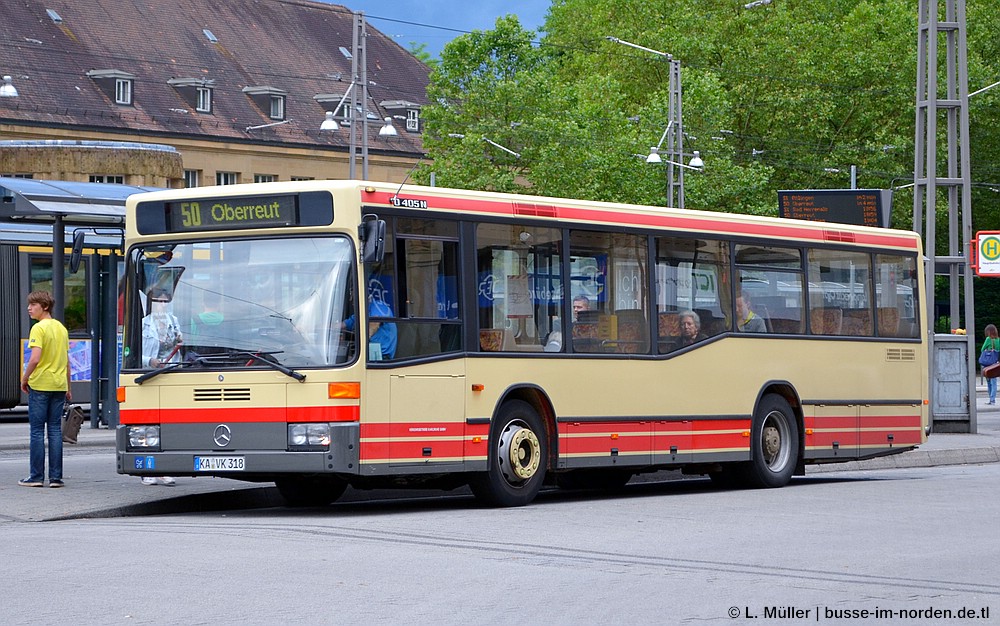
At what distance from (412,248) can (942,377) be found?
15638 mm

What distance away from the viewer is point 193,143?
70438mm

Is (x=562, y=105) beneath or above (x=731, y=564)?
above

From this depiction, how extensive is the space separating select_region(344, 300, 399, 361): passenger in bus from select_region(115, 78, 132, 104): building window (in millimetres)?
56100

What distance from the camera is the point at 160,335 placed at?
1427cm

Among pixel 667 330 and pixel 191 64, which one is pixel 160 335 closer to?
pixel 667 330

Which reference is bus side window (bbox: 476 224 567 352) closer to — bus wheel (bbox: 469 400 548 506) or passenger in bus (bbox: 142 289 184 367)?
bus wheel (bbox: 469 400 548 506)

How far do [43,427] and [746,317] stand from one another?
275 inches

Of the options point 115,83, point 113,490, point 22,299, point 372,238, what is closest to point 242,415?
point 372,238

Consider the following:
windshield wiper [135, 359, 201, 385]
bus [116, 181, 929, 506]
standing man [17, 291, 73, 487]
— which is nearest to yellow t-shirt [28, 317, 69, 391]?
standing man [17, 291, 73, 487]

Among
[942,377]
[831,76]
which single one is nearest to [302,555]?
[942,377]

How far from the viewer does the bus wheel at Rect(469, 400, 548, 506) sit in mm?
14758

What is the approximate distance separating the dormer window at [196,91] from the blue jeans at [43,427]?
56.5 metres

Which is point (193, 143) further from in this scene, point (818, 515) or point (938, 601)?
point (938, 601)

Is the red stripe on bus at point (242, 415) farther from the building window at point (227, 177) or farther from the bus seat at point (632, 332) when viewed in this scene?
the building window at point (227, 177)
